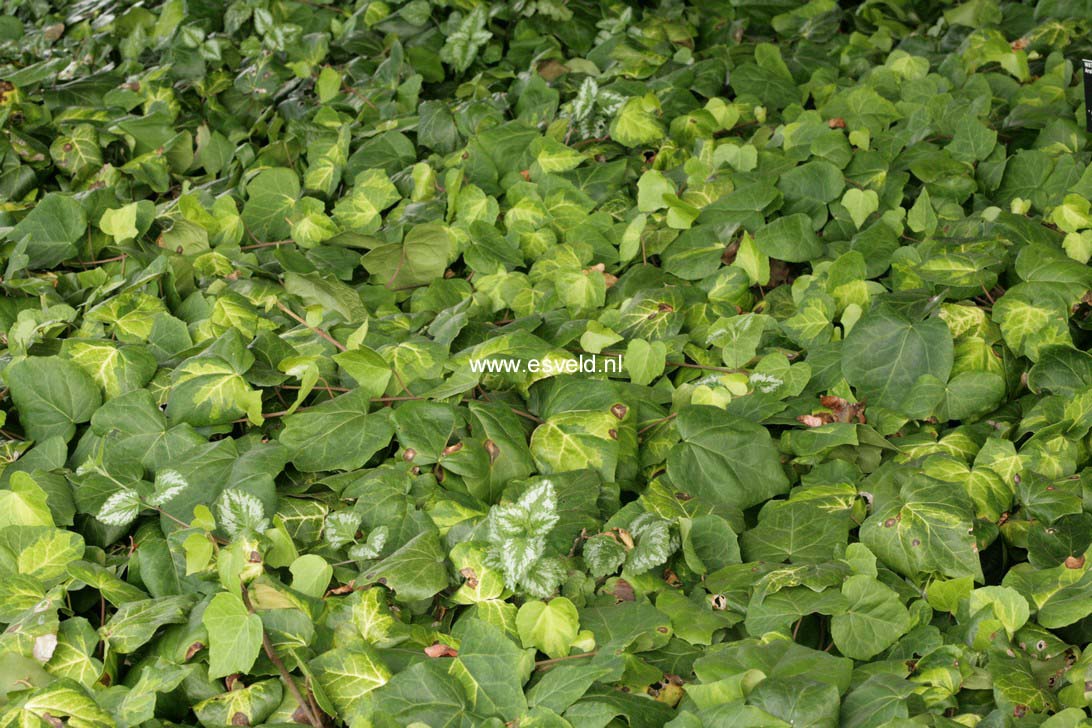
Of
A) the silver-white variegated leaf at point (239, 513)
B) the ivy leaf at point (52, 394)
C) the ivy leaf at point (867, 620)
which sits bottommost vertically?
the ivy leaf at point (867, 620)

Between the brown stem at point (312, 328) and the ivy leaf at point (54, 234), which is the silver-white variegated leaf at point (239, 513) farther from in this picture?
the ivy leaf at point (54, 234)

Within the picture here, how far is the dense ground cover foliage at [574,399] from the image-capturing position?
119 cm

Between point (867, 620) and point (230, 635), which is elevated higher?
point (230, 635)

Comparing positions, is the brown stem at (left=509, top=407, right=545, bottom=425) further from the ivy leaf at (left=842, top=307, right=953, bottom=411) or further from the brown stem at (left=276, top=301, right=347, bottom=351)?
the ivy leaf at (left=842, top=307, right=953, bottom=411)

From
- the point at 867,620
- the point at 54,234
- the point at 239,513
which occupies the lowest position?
the point at 867,620

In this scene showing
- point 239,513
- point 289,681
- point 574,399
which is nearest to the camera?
point 289,681

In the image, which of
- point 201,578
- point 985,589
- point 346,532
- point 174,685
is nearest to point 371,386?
point 346,532

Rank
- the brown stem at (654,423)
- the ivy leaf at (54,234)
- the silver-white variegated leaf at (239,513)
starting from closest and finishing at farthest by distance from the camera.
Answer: the silver-white variegated leaf at (239,513) → the brown stem at (654,423) → the ivy leaf at (54,234)

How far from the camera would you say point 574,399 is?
155cm

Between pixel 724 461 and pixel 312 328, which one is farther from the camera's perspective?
pixel 312 328

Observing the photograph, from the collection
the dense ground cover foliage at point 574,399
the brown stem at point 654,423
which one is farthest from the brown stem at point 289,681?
the brown stem at point 654,423

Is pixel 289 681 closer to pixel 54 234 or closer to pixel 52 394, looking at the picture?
pixel 52 394

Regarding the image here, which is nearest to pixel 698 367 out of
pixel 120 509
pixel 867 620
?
pixel 867 620

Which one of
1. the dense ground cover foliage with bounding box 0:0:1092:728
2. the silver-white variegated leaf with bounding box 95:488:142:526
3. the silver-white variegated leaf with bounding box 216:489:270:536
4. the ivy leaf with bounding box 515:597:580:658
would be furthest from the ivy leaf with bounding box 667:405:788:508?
the silver-white variegated leaf with bounding box 95:488:142:526
